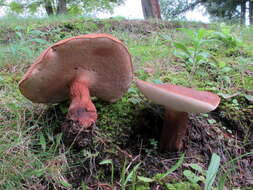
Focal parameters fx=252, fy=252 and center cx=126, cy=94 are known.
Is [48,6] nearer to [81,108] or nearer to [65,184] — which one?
[81,108]

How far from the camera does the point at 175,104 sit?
142 centimetres

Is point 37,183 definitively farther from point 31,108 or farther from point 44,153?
point 31,108

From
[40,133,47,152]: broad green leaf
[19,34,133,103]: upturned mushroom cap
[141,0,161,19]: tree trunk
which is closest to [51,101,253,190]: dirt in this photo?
[40,133,47,152]: broad green leaf

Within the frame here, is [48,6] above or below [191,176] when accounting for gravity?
above

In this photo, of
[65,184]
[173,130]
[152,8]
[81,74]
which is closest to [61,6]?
[152,8]

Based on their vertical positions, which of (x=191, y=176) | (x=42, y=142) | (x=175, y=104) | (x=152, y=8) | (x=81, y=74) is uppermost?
(x=152, y=8)

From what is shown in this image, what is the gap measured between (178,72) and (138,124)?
36.3 inches

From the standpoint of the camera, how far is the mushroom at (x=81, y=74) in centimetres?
140

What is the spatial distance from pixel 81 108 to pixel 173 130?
622 mm

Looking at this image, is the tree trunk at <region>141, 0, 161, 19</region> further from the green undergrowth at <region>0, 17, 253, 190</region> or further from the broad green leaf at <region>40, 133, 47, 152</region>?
the broad green leaf at <region>40, 133, 47, 152</region>

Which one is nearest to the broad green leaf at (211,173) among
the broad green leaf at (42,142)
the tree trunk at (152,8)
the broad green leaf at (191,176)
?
the broad green leaf at (191,176)

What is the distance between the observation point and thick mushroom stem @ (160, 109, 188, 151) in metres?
1.66

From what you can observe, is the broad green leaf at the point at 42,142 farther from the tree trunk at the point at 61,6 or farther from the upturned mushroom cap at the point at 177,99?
the tree trunk at the point at 61,6

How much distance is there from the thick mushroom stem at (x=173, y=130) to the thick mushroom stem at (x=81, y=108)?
19.4 inches
